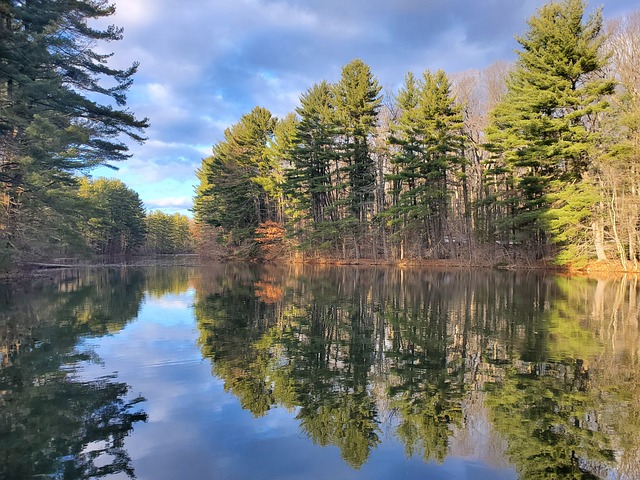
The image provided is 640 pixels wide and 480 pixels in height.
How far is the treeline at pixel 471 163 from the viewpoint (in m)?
A: 23.4

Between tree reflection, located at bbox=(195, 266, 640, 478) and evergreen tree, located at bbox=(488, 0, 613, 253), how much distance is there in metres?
15.0

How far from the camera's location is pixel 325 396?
527cm

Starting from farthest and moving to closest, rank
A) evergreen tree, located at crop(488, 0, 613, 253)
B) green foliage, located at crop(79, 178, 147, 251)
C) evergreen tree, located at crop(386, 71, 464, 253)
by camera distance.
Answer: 1. green foliage, located at crop(79, 178, 147, 251)
2. evergreen tree, located at crop(386, 71, 464, 253)
3. evergreen tree, located at crop(488, 0, 613, 253)

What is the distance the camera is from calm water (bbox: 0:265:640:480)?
12.4ft

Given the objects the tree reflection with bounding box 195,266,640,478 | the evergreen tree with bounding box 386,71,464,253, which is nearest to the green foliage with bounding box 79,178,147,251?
the evergreen tree with bounding box 386,71,464,253

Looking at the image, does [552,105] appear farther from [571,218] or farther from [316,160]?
[316,160]

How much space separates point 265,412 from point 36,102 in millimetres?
17693

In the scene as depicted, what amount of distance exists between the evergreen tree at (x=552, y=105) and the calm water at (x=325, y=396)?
17.0m

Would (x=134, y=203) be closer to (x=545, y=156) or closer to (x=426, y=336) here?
(x=545, y=156)

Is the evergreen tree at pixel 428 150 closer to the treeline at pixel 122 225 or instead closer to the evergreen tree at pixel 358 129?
the evergreen tree at pixel 358 129

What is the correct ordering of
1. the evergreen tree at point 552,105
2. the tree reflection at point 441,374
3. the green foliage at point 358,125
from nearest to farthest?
the tree reflection at point 441,374
the evergreen tree at point 552,105
the green foliage at point 358,125

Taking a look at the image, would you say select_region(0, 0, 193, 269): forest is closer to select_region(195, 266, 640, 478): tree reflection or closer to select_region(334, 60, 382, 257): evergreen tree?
select_region(195, 266, 640, 478): tree reflection

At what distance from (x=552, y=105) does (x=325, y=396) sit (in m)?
26.1

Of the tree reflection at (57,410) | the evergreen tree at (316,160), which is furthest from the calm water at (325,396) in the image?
the evergreen tree at (316,160)
